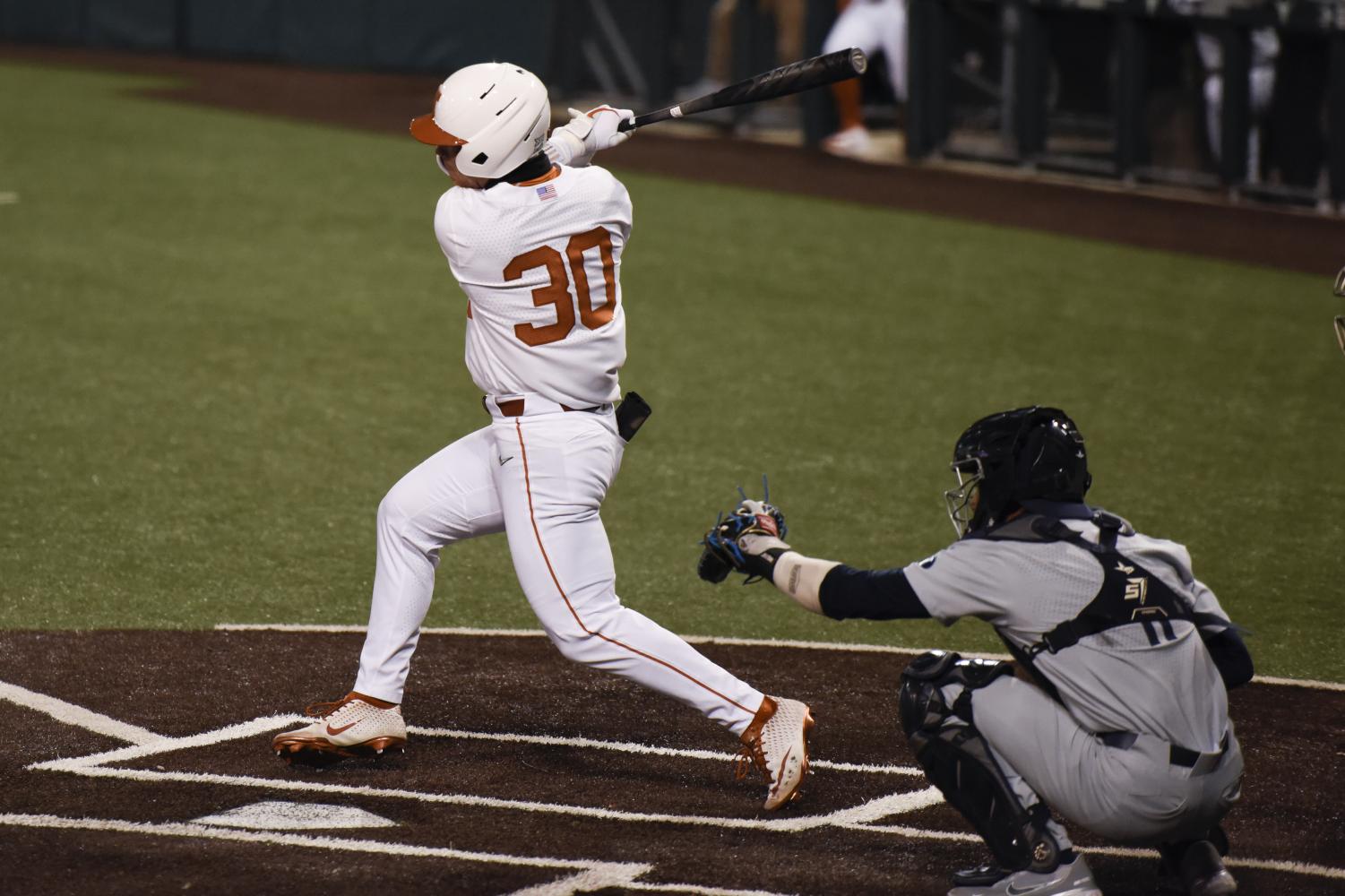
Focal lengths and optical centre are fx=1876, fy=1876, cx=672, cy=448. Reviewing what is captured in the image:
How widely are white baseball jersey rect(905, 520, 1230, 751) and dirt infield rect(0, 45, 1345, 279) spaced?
931 centimetres

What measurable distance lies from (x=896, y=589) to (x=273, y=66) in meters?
21.2

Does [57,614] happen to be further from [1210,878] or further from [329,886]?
[1210,878]

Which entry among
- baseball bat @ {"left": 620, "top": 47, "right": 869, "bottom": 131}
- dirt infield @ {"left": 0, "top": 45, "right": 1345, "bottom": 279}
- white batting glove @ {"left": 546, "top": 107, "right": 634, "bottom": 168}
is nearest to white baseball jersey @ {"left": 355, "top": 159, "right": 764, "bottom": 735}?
white batting glove @ {"left": 546, "top": 107, "right": 634, "bottom": 168}

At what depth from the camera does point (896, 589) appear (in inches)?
148

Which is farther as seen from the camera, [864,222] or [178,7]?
[178,7]

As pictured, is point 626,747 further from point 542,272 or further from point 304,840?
point 542,272

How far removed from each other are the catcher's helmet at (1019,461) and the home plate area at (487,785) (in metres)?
0.85

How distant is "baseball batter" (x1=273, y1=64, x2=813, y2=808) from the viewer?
445 cm

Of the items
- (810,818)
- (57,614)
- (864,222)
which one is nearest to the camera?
(810,818)

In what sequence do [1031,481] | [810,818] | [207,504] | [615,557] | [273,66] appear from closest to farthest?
[1031,481], [810,818], [615,557], [207,504], [273,66]

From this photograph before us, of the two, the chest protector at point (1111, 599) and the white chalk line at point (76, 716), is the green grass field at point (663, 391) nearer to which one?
the white chalk line at point (76, 716)

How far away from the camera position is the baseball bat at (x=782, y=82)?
4992 millimetres

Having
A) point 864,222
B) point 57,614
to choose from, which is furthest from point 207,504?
point 864,222

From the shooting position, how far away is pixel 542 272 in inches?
178
